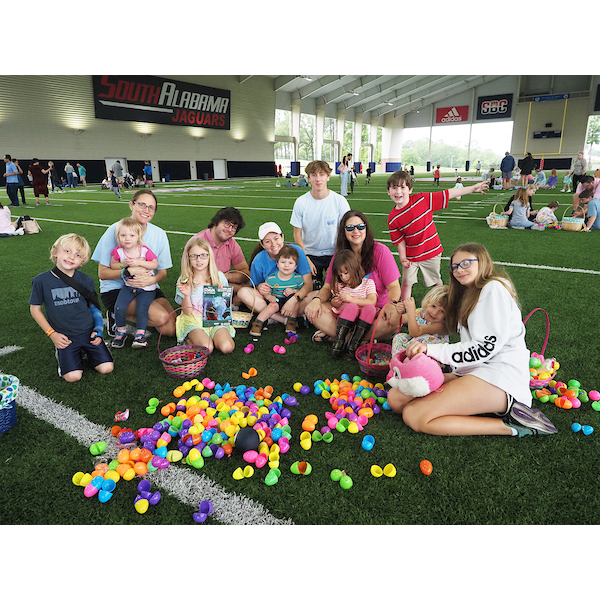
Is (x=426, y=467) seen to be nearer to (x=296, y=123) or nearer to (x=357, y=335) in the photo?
(x=357, y=335)

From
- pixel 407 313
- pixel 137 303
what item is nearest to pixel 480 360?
pixel 407 313

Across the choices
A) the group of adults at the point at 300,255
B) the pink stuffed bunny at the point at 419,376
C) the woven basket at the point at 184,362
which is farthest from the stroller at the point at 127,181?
the pink stuffed bunny at the point at 419,376

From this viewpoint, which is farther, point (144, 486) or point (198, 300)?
point (198, 300)

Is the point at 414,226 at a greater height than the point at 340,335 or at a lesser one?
greater

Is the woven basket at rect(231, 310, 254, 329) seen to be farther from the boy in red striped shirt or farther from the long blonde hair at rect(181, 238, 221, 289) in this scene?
the boy in red striped shirt

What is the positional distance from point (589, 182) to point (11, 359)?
42.8 ft

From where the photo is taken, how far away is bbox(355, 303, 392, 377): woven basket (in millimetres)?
3350

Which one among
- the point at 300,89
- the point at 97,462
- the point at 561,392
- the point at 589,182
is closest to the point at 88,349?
the point at 97,462

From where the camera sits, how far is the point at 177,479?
7.72ft

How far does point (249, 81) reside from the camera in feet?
116

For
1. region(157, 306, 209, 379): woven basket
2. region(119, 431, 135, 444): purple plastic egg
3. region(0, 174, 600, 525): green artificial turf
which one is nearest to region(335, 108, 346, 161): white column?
region(0, 174, 600, 525): green artificial turf

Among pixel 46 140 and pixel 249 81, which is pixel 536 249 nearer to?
pixel 46 140

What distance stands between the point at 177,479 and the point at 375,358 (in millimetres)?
2002

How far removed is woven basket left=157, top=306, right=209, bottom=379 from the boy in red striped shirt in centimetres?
271
